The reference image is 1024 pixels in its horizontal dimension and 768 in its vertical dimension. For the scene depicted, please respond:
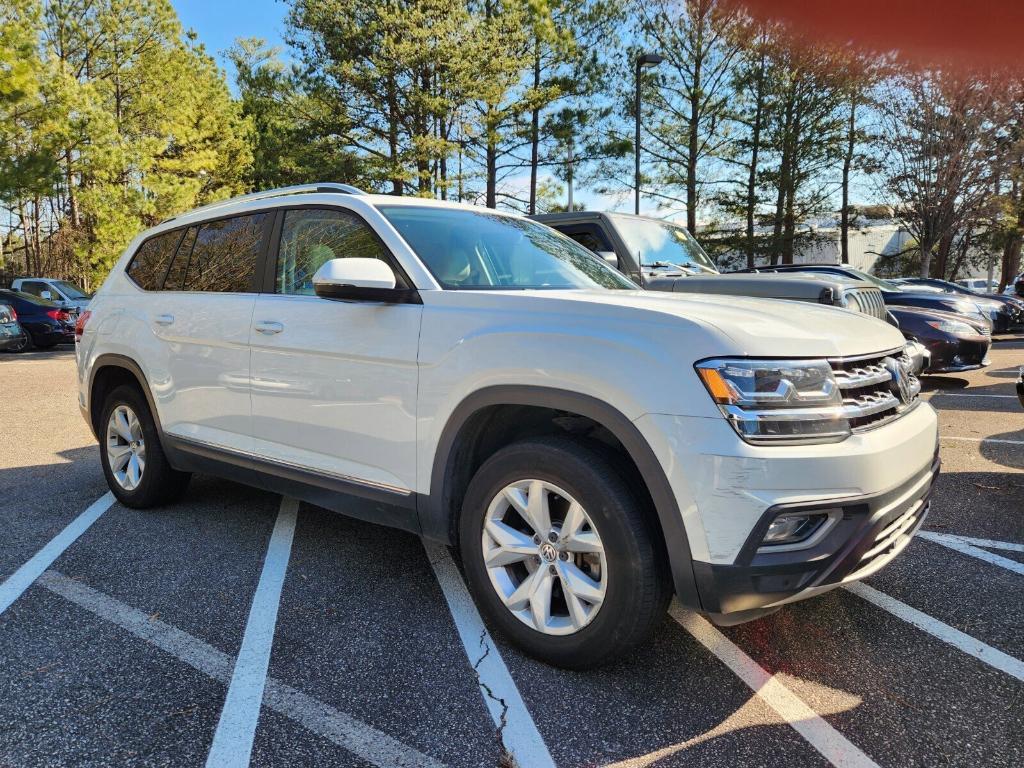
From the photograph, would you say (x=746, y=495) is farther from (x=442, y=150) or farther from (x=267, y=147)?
(x=267, y=147)

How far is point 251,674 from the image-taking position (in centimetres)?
253

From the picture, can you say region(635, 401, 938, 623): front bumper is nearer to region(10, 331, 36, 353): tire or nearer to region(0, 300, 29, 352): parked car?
region(0, 300, 29, 352): parked car

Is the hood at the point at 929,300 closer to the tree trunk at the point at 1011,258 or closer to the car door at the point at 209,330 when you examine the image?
the car door at the point at 209,330

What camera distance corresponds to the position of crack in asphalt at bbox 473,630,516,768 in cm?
207

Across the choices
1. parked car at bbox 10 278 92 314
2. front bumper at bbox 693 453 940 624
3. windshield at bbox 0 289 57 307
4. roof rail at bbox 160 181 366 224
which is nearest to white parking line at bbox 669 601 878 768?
front bumper at bbox 693 453 940 624

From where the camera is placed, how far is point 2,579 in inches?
132

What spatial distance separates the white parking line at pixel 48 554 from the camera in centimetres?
321

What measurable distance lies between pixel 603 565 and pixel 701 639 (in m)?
0.74

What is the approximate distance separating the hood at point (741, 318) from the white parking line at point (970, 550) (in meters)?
1.46

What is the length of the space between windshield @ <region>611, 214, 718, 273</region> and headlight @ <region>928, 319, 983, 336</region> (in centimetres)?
325

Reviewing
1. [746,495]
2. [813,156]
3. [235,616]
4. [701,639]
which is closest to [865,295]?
[701,639]

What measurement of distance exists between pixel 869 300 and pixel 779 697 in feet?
18.2

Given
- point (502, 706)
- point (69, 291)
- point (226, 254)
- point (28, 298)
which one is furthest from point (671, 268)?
point (69, 291)

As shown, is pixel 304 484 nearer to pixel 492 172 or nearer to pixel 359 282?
pixel 359 282
